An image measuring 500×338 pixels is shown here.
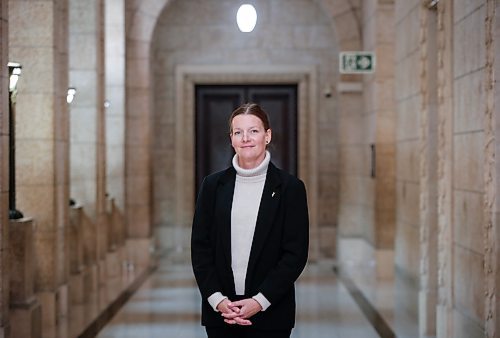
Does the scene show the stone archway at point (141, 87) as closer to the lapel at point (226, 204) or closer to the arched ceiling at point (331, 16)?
the arched ceiling at point (331, 16)

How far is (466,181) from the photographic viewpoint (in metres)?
6.59

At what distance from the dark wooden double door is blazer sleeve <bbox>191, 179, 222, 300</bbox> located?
12.1m

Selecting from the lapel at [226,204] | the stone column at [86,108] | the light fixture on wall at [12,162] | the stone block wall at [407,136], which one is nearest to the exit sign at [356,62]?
the stone block wall at [407,136]

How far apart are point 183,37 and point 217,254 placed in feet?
40.4

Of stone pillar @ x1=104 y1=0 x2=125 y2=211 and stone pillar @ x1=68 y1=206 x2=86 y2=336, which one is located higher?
stone pillar @ x1=104 y1=0 x2=125 y2=211

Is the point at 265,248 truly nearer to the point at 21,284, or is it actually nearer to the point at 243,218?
the point at 243,218

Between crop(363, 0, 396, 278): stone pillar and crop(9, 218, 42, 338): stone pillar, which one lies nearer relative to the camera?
crop(9, 218, 42, 338): stone pillar

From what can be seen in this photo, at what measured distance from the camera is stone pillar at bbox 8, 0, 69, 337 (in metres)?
8.34

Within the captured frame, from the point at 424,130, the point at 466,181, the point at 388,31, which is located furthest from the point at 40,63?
the point at 388,31

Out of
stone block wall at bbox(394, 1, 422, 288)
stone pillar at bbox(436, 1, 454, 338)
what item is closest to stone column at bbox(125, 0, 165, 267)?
stone block wall at bbox(394, 1, 422, 288)

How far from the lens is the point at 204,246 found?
138 inches

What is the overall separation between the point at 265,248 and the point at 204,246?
23cm

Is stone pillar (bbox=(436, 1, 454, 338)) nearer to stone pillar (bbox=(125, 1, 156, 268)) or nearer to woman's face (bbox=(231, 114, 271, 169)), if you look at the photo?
woman's face (bbox=(231, 114, 271, 169))

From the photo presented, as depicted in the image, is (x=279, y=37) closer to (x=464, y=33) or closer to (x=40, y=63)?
(x=40, y=63)
